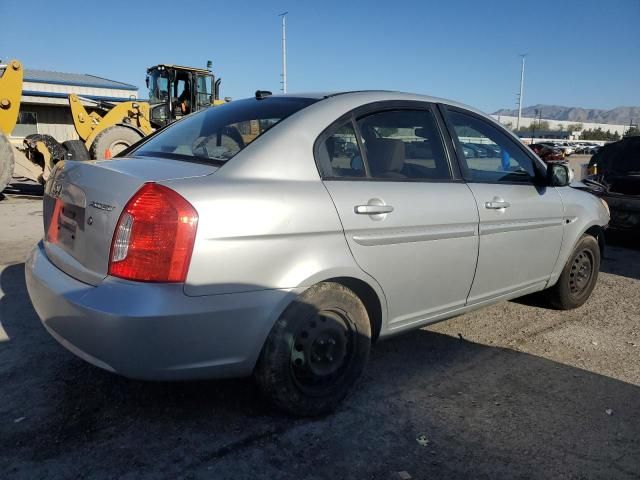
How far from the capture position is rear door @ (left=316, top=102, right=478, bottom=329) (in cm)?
273

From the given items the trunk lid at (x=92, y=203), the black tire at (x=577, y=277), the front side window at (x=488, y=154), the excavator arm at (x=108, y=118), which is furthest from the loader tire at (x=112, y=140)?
the black tire at (x=577, y=277)

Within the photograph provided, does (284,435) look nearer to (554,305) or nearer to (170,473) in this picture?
(170,473)

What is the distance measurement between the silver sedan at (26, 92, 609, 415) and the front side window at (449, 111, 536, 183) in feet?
0.06

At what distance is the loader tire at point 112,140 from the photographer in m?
11.6

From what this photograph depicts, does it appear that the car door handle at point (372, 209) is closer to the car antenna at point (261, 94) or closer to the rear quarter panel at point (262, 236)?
the rear quarter panel at point (262, 236)

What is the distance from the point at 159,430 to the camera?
8.46 ft

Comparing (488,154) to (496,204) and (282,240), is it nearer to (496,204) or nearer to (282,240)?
(496,204)

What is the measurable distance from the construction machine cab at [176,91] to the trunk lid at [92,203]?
12.1m

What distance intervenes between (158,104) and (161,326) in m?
13.3

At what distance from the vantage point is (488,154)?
3.72 metres

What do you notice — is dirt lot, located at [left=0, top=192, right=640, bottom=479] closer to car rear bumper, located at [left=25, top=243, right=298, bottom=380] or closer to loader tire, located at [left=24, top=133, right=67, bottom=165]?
car rear bumper, located at [left=25, top=243, right=298, bottom=380]

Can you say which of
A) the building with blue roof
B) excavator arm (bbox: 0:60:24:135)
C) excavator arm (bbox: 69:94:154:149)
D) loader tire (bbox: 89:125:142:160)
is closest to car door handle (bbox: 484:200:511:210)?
loader tire (bbox: 89:125:142:160)

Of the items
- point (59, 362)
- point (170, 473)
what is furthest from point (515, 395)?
point (59, 362)

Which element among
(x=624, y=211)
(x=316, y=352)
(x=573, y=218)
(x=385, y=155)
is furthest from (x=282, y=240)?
(x=624, y=211)
